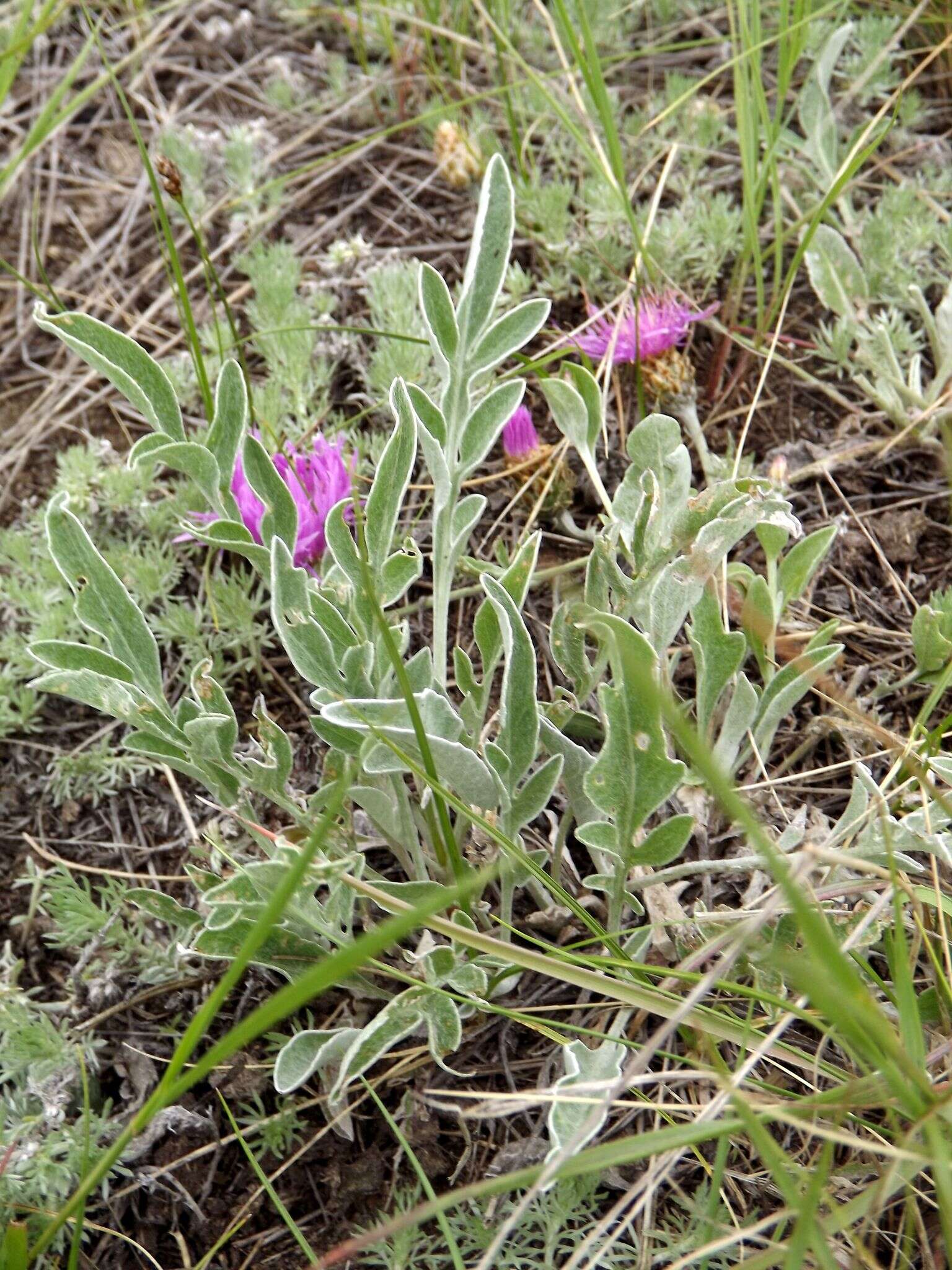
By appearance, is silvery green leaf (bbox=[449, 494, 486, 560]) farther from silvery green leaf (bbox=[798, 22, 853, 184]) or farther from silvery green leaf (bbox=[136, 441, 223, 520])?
silvery green leaf (bbox=[798, 22, 853, 184])

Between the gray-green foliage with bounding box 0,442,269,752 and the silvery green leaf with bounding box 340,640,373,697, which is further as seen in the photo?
the gray-green foliage with bounding box 0,442,269,752

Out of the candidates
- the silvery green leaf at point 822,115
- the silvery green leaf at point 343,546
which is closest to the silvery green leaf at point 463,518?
the silvery green leaf at point 343,546

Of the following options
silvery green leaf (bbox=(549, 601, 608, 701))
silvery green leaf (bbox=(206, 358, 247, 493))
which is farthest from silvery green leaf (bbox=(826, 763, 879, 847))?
silvery green leaf (bbox=(206, 358, 247, 493))

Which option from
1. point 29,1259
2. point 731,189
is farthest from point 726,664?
point 731,189

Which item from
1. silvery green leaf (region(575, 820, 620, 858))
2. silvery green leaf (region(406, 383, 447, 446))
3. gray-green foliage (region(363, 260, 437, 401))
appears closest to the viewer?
silvery green leaf (region(575, 820, 620, 858))

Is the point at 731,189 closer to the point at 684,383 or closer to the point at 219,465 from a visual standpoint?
the point at 684,383

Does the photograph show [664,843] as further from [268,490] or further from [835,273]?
[835,273]
